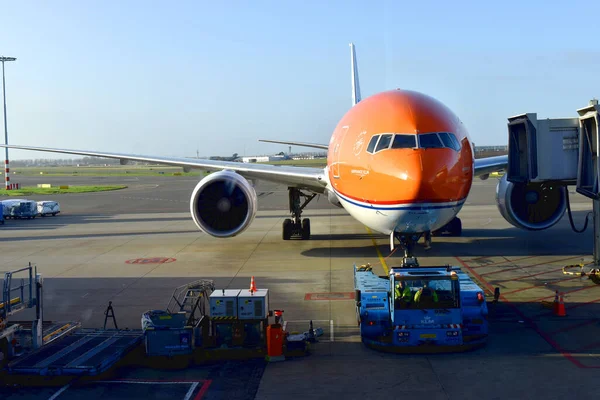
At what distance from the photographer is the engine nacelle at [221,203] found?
19.9 metres

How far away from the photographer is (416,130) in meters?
13.6

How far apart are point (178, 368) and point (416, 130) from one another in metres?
7.01

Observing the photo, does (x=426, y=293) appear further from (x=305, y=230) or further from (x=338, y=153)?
(x=305, y=230)

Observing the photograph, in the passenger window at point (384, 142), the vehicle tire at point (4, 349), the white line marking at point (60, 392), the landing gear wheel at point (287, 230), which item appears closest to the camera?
the white line marking at point (60, 392)

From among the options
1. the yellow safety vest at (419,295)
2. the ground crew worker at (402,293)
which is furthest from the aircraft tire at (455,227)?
the yellow safety vest at (419,295)

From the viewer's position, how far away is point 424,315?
1084 centimetres

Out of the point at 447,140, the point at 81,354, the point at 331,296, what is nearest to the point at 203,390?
the point at 81,354

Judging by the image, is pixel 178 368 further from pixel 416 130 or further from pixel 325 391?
pixel 416 130

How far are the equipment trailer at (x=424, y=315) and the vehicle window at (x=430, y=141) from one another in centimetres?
290

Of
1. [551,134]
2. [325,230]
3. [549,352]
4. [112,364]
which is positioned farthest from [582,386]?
[325,230]

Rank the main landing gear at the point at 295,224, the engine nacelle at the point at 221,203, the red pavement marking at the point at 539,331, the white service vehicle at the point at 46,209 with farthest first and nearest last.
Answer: the white service vehicle at the point at 46,209 < the main landing gear at the point at 295,224 < the engine nacelle at the point at 221,203 < the red pavement marking at the point at 539,331

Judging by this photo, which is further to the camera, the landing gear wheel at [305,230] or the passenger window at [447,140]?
the landing gear wheel at [305,230]

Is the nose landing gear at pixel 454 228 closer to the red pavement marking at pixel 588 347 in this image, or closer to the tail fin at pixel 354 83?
the tail fin at pixel 354 83

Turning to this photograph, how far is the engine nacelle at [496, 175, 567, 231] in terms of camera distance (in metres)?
20.0
